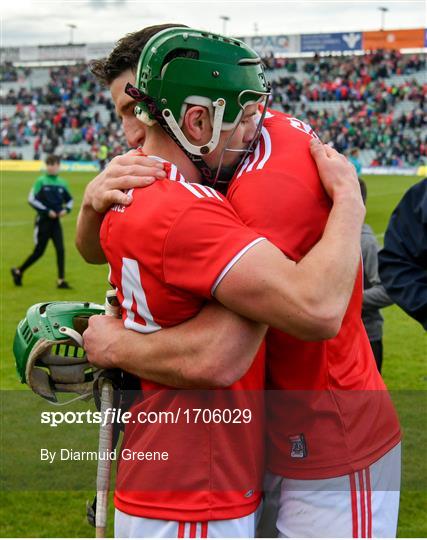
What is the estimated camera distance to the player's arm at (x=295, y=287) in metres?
2.19

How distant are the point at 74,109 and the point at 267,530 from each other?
60780mm

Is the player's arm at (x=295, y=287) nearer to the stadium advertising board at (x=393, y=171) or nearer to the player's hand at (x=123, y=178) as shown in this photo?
the player's hand at (x=123, y=178)

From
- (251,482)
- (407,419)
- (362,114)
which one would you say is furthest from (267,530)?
(362,114)

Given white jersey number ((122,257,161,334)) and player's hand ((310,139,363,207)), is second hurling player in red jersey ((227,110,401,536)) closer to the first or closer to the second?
player's hand ((310,139,363,207))

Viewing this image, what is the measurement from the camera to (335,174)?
97.2 inches

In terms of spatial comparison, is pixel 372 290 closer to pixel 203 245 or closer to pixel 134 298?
pixel 134 298

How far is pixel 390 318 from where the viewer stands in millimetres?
11844

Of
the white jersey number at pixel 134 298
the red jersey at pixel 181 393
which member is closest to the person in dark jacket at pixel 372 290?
the red jersey at pixel 181 393

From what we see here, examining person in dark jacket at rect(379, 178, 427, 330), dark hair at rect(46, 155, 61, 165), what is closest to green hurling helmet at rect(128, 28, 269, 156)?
person in dark jacket at rect(379, 178, 427, 330)

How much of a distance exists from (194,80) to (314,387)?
1.01 meters

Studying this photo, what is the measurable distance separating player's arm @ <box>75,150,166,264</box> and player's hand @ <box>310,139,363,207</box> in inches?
18.8

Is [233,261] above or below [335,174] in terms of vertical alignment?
below

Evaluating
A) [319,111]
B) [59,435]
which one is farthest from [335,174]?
[319,111]

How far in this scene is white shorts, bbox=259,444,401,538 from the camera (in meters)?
2.60
